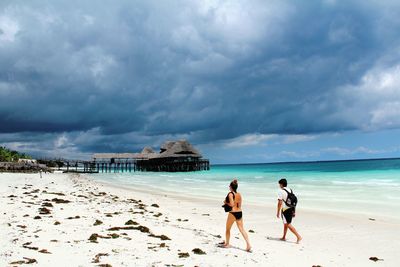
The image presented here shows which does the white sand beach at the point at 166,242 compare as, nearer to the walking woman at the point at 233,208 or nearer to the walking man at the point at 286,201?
the walking woman at the point at 233,208

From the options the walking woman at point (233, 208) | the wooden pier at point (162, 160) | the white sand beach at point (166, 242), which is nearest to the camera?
the white sand beach at point (166, 242)

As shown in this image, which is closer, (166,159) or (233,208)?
(233,208)

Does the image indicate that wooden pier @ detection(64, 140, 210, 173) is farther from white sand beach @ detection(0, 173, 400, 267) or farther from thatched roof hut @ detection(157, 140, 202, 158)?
white sand beach @ detection(0, 173, 400, 267)

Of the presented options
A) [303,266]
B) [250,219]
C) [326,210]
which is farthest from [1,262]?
[326,210]

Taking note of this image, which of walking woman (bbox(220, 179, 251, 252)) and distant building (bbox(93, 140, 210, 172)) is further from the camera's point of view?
distant building (bbox(93, 140, 210, 172))

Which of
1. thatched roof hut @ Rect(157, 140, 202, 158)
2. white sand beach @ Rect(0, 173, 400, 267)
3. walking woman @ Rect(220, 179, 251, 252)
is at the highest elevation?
thatched roof hut @ Rect(157, 140, 202, 158)

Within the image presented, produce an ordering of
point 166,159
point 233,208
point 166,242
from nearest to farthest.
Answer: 1. point 233,208
2. point 166,242
3. point 166,159

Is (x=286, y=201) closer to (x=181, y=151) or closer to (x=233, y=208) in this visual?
(x=233, y=208)

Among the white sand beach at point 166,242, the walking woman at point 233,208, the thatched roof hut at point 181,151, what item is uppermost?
the thatched roof hut at point 181,151

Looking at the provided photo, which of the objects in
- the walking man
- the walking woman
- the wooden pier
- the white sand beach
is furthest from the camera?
the wooden pier

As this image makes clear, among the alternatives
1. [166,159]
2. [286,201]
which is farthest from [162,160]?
[286,201]

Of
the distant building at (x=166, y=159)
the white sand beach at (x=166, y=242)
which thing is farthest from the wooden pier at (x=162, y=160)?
the white sand beach at (x=166, y=242)

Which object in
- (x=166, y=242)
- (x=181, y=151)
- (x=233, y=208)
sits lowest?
(x=166, y=242)

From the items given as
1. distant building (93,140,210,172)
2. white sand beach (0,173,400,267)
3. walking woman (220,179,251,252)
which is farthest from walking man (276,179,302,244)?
distant building (93,140,210,172)
